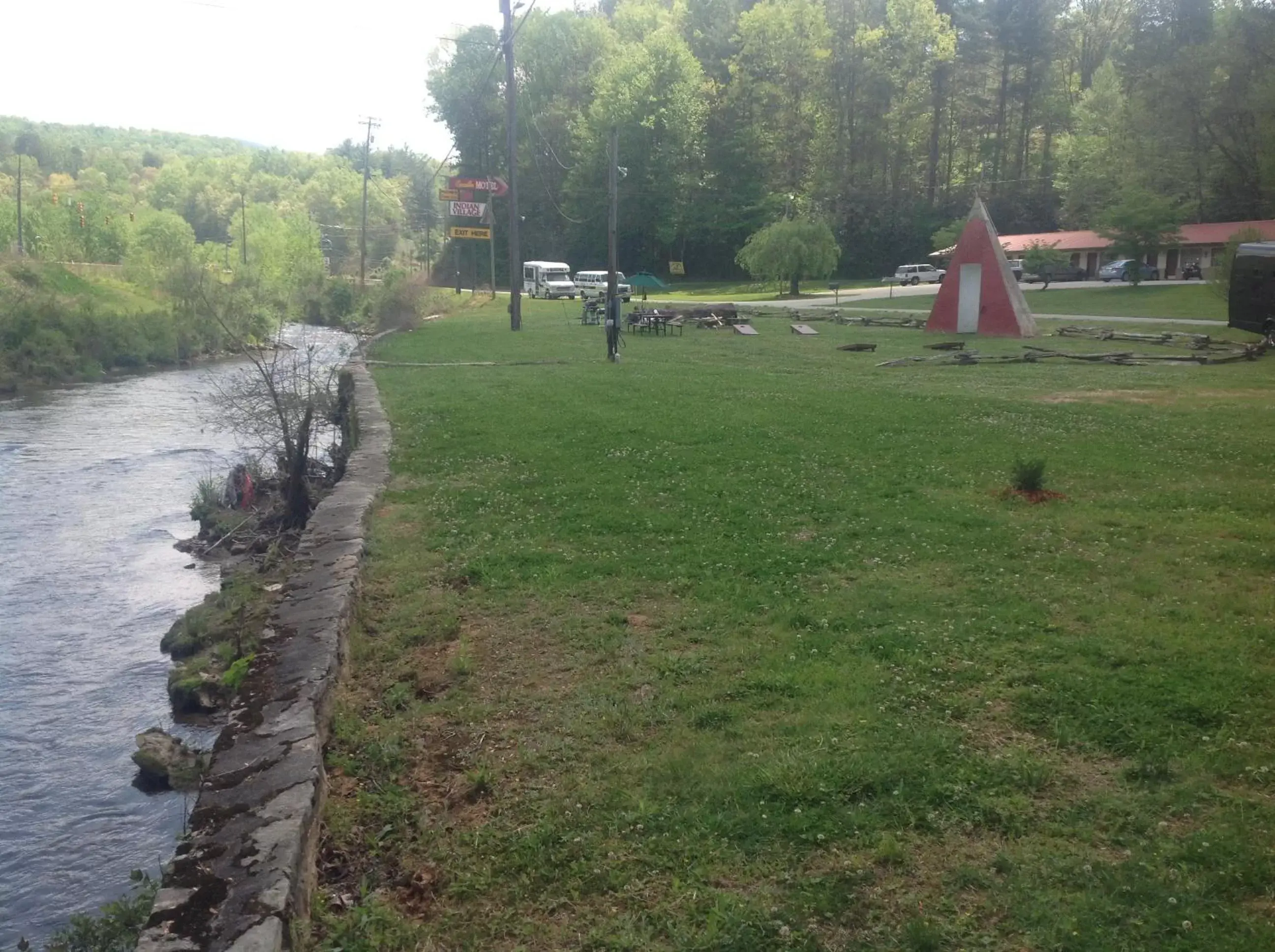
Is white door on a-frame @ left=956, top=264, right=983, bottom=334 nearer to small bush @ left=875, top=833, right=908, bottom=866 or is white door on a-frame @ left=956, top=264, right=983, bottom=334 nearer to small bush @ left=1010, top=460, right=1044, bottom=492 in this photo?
small bush @ left=1010, top=460, right=1044, bottom=492

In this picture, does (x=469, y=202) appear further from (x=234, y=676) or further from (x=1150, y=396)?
(x=234, y=676)

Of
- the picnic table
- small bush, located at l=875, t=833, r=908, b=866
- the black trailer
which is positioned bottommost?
small bush, located at l=875, t=833, r=908, b=866

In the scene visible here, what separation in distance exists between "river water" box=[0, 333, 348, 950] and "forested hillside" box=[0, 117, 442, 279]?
3967 cm

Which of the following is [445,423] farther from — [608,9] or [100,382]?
[608,9]

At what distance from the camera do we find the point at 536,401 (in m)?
17.1

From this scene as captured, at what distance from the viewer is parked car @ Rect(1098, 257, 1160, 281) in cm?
5416

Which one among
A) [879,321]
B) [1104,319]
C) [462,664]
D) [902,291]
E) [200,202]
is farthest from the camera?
[200,202]

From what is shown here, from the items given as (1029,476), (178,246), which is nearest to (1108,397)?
(1029,476)

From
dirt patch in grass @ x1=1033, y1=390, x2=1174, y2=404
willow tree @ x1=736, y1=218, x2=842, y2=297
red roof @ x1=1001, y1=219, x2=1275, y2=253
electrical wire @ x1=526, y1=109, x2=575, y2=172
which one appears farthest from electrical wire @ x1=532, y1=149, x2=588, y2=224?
dirt patch in grass @ x1=1033, y1=390, x2=1174, y2=404

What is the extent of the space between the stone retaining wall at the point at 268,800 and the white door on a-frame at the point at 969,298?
26.4m

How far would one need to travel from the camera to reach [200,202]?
103 meters

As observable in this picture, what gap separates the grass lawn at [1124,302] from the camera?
4028cm

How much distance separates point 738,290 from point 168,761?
6381 centimetres

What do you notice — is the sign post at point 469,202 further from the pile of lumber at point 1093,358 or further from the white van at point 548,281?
the pile of lumber at point 1093,358
